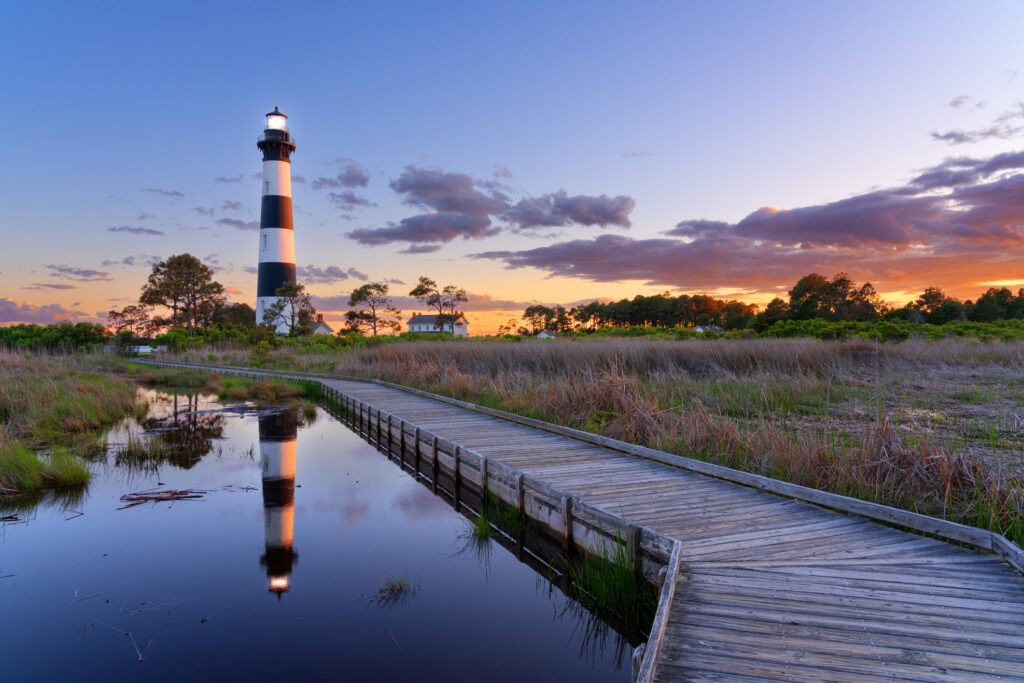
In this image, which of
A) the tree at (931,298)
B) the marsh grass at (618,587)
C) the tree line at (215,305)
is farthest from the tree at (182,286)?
the tree at (931,298)

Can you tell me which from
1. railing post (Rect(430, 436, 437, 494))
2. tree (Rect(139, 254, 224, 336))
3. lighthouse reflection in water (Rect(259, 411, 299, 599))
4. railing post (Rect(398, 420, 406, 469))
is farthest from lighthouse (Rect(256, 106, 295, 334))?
railing post (Rect(430, 436, 437, 494))

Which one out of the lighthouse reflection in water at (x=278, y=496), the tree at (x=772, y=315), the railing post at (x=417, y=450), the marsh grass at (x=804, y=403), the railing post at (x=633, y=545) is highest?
the tree at (x=772, y=315)

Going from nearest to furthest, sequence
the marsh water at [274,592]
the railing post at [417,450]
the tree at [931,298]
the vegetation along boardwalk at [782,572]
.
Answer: the vegetation along boardwalk at [782,572]
the marsh water at [274,592]
the railing post at [417,450]
the tree at [931,298]

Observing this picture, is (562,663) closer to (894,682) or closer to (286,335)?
(894,682)

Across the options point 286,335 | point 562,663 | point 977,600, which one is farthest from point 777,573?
point 286,335

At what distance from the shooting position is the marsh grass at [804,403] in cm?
441

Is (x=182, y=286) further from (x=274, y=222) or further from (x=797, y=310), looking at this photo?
(x=797, y=310)

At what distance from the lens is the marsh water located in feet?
12.1

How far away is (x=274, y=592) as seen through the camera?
473cm

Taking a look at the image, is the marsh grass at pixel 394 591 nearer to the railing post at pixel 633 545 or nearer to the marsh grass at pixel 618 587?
the marsh grass at pixel 618 587

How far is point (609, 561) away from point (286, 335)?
33526mm

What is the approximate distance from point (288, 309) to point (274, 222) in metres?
5.50

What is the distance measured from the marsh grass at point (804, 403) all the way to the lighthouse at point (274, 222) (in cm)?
1802

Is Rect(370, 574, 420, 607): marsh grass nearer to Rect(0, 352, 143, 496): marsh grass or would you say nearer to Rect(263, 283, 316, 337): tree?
Rect(0, 352, 143, 496): marsh grass
